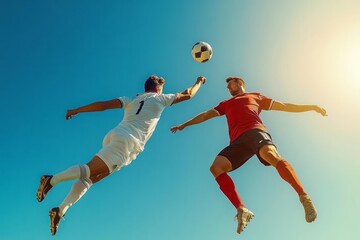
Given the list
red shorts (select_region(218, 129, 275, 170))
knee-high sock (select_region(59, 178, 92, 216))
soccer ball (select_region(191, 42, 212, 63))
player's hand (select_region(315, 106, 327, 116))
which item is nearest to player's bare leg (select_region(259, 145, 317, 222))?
red shorts (select_region(218, 129, 275, 170))

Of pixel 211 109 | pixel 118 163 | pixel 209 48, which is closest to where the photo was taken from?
pixel 118 163

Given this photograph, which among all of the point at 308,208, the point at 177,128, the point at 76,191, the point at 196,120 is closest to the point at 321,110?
the point at 196,120

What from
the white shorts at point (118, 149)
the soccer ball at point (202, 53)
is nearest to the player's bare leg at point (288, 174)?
the white shorts at point (118, 149)

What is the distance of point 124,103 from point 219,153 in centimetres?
225

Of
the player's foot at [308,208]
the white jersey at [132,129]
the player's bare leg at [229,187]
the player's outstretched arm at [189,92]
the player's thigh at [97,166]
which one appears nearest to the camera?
the player's foot at [308,208]

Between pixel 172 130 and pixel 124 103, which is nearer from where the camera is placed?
pixel 124 103

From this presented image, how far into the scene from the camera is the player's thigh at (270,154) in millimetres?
7504

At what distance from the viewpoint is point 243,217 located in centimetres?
686

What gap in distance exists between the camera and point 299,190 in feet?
22.9

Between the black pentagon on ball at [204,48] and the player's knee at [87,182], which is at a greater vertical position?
the black pentagon on ball at [204,48]

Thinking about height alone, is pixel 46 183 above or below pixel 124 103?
below

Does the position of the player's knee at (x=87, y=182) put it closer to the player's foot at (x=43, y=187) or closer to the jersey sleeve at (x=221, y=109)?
the player's foot at (x=43, y=187)

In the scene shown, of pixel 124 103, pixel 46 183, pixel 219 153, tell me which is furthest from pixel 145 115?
pixel 46 183

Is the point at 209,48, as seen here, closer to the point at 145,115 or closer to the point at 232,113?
the point at 232,113
